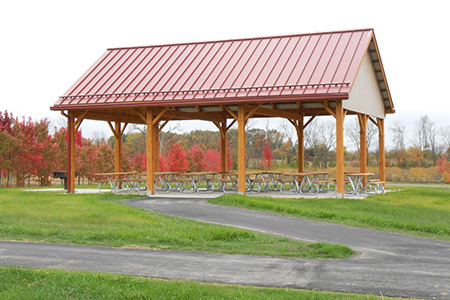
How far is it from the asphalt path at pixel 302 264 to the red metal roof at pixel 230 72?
7566mm

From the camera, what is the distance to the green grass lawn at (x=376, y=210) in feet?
40.3

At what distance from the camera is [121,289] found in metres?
6.80

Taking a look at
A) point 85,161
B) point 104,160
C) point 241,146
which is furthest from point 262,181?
point 85,161

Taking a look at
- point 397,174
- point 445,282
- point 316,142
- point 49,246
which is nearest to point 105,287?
Answer: point 49,246

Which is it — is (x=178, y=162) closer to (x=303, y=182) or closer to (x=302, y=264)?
(x=303, y=182)

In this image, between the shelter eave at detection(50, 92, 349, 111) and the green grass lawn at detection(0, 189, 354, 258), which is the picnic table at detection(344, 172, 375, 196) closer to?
the shelter eave at detection(50, 92, 349, 111)

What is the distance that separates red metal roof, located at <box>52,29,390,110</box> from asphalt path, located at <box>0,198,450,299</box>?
7.57 meters

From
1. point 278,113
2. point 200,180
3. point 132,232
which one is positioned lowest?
point 132,232

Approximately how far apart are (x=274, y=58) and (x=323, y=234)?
1049 centimetres

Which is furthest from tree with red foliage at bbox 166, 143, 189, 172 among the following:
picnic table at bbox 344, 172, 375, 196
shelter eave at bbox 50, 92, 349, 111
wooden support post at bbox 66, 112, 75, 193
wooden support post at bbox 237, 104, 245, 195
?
wooden support post at bbox 237, 104, 245, 195

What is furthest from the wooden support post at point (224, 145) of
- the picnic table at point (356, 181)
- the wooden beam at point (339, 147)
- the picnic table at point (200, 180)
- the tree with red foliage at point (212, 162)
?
the tree with red foliage at point (212, 162)

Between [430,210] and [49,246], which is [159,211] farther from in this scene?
[430,210]

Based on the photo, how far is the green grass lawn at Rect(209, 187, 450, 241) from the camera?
484 inches

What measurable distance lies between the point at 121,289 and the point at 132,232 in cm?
437
